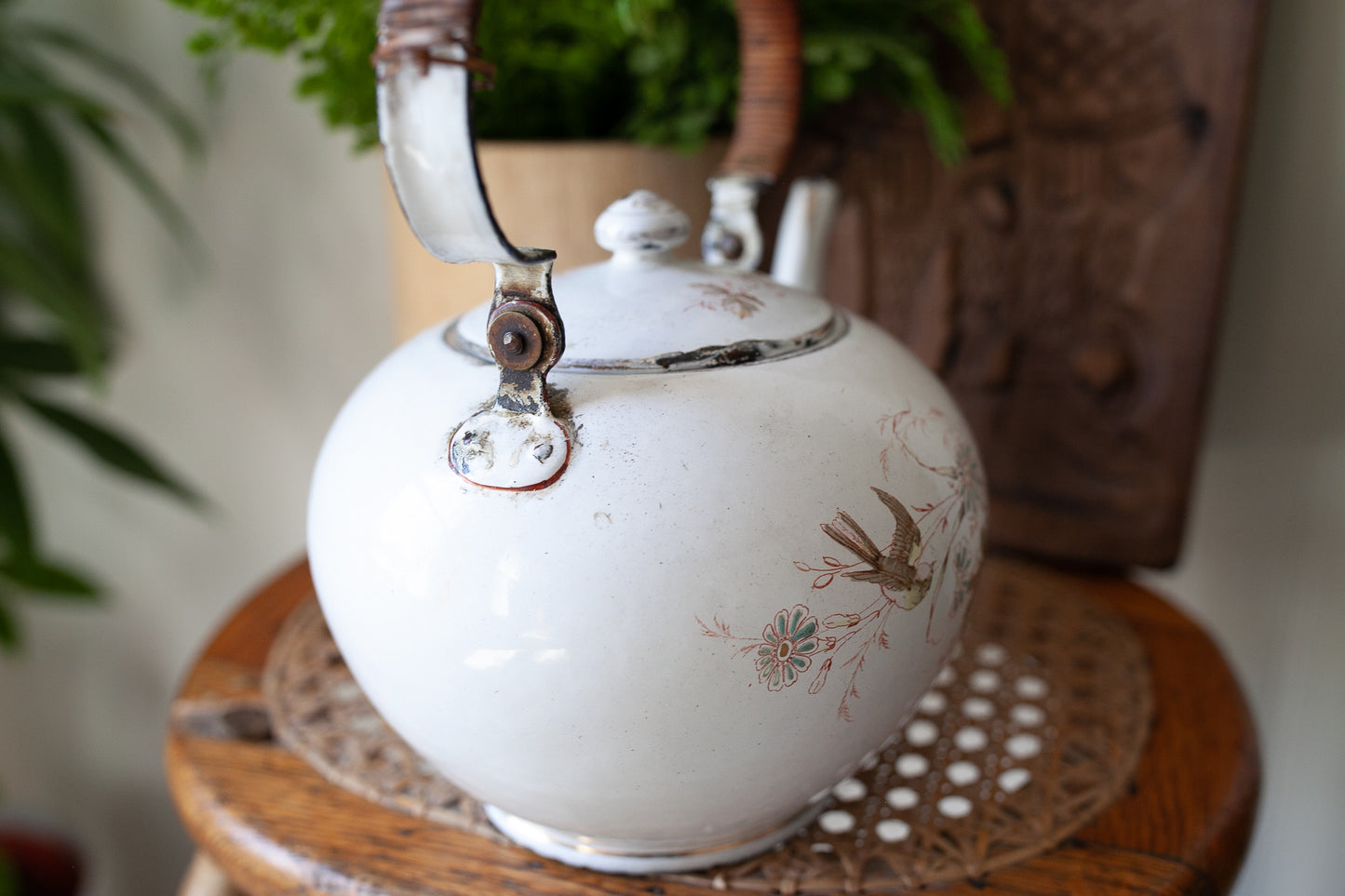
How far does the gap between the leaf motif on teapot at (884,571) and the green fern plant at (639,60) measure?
38cm

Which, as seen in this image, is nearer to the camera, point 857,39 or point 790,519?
point 790,519

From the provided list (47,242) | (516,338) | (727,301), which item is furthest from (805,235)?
(47,242)

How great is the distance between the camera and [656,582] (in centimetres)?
37

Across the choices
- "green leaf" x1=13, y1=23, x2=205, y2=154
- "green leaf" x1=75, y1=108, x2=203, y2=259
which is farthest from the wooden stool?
"green leaf" x1=13, y1=23, x2=205, y2=154

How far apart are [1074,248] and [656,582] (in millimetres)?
621

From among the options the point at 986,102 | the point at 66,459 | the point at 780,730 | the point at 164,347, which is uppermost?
the point at 986,102

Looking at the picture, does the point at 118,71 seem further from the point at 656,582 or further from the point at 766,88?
the point at 656,582

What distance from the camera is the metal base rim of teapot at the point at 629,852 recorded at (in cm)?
48

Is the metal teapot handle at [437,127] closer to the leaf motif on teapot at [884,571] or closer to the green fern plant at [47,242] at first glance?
the leaf motif on teapot at [884,571]

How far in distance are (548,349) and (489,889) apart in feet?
0.90

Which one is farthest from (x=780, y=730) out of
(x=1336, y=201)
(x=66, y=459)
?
(x=66, y=459)

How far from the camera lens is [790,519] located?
0.38 m

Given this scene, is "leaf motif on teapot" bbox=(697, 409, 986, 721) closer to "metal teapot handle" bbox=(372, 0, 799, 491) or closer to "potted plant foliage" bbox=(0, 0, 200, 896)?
"metal teapot handle" bbox=(372, 0, 799, 491)

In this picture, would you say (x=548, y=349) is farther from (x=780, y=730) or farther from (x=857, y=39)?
(x=857, y=39)
